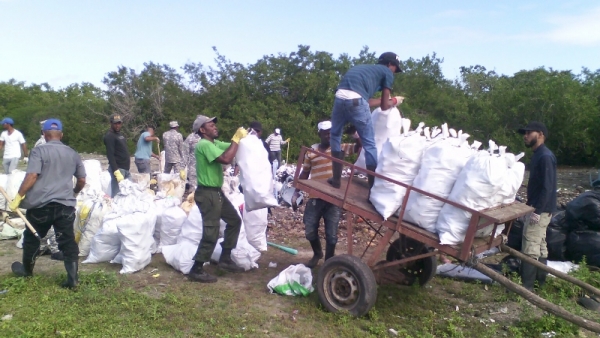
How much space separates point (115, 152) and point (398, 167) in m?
5.07

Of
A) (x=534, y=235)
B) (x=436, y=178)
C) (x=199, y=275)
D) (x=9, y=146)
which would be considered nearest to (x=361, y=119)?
(x=436, y=178)

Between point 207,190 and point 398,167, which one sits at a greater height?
point 398,167

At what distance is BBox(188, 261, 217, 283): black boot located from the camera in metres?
4.98

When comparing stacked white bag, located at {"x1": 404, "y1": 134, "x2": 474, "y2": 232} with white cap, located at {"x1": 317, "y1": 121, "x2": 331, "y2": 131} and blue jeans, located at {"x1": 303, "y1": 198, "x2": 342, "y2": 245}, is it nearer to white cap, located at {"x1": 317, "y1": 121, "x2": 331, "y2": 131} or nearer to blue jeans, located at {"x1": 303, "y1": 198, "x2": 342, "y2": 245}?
blue jeans, located at {"x1": 303, "y1": 198, "x2": 342, "y2": 245}

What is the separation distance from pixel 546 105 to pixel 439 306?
47.8 ft

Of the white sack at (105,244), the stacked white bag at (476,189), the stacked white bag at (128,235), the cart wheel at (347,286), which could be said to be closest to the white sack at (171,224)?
the stacked white bag at (128,235)

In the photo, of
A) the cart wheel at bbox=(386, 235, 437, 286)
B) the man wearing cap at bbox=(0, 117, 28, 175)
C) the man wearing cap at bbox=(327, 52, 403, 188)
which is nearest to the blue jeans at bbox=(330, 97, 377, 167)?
the man wearing cap at bbox=(327, 52, 403, 188)

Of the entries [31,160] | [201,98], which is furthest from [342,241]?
[201,98]

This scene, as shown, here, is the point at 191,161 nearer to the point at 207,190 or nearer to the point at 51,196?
the point at 207,190

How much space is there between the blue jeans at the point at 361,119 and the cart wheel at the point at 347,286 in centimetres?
102

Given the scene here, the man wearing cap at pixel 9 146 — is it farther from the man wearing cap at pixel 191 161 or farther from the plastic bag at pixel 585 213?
the plastic bag at pixel 585 213

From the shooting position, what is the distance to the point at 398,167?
4.09 metres

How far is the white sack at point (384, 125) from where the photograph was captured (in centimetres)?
498

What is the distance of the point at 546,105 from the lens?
55.3ft
